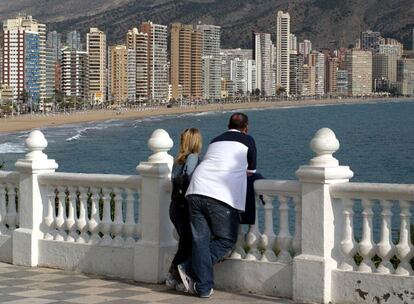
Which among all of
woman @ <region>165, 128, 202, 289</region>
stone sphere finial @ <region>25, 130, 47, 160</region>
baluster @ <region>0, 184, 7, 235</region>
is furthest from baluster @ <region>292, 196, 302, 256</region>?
baluster @ <region>0, 184, 7, 235</region>

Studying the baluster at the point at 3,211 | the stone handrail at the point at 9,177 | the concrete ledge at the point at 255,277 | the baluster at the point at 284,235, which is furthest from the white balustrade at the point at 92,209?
the baluster at the point at 284,235

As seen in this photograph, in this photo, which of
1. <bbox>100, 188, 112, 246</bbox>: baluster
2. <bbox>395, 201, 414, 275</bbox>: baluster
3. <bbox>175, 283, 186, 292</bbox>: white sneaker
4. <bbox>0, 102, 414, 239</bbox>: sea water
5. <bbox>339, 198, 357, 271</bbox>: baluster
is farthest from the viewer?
<bbox>0, 102, 414, 239</bbox>: sea water

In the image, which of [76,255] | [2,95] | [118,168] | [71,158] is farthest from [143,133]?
[76,255]

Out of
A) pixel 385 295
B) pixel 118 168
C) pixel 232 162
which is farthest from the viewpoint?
pixel 118 168

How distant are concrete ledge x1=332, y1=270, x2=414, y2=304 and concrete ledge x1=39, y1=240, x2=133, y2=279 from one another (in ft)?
7.43

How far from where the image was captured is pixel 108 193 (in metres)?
9.86

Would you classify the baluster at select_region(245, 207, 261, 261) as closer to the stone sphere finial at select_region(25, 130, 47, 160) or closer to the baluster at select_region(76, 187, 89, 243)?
the baluster at select_region(76, 187, 89, 243)

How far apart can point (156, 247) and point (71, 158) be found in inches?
2526

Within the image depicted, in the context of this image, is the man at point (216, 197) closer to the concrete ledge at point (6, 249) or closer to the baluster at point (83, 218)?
the baluster at point (83, 218)

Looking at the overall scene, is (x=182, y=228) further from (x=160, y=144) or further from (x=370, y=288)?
(x=370, y=288)

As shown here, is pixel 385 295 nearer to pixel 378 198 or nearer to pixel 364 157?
pixel 378 198

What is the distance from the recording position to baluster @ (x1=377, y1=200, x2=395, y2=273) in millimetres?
7938

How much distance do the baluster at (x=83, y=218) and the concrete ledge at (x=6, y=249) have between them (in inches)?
38.4

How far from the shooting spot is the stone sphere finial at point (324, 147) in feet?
26.7
